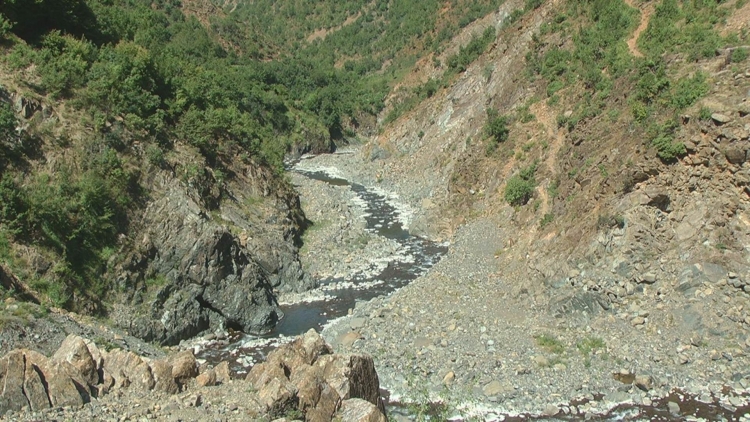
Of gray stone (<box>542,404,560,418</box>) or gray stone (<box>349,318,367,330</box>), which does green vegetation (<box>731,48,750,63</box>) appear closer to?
gray stone (<box>542,404,560,418</box>)

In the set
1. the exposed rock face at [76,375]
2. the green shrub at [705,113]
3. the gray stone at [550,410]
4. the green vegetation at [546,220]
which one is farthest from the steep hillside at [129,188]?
the green shrub at [705,113]

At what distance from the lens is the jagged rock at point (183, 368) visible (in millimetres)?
12156

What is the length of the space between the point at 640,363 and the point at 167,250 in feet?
52.0

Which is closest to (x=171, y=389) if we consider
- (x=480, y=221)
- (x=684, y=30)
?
(x=480, y=221)

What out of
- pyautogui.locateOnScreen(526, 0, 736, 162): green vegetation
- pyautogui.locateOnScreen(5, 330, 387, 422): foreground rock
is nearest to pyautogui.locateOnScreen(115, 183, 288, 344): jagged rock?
pyautogui.locateOnScreen(5, 330, 387, 422): foreground rock

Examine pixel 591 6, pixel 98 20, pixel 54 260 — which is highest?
pixel 98 20

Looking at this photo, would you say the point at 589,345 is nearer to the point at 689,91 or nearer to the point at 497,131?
the point at 689,91

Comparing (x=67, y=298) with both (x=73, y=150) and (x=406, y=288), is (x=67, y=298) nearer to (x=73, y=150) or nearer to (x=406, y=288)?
(x=73, y=150)

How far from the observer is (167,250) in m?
22.1

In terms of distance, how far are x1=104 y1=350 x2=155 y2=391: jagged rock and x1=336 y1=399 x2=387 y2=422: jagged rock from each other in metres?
3.64

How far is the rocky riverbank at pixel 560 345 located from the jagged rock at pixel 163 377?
22.0ft

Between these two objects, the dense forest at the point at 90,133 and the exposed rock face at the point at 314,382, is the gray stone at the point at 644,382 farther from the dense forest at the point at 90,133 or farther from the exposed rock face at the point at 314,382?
the dense forest at the point at 90,133

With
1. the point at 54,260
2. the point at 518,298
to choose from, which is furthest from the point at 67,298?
the point at 518,298

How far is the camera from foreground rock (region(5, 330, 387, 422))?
10508 mm
